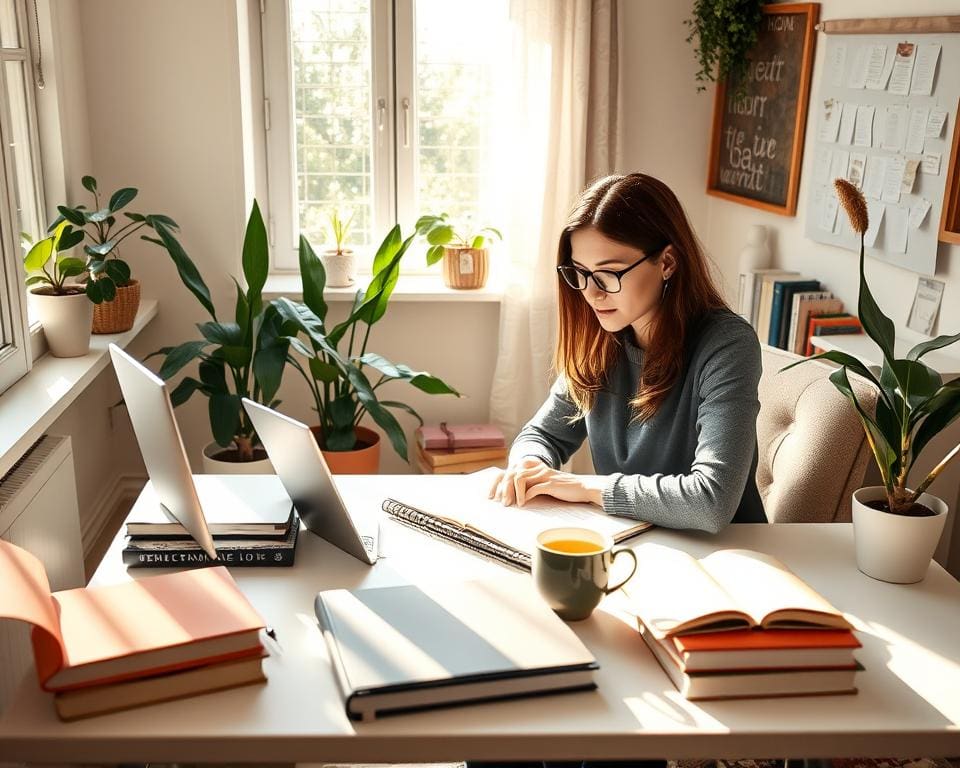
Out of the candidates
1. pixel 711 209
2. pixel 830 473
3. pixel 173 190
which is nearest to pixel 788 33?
pixel 711 209

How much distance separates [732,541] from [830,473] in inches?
14.6

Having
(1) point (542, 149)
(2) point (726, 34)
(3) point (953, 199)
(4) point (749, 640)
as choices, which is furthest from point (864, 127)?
(4) point (749, 640)

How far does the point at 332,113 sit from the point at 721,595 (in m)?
2.82

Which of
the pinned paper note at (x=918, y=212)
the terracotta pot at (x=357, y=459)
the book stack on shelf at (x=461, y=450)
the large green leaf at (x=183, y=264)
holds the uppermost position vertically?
the pinned paper note at (x=918, y=212)

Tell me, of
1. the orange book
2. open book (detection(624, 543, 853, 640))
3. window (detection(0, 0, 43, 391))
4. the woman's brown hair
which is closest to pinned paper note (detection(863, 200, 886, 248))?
the woman's brown hair

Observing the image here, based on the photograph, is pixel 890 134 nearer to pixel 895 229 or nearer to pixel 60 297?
pixel 895 229

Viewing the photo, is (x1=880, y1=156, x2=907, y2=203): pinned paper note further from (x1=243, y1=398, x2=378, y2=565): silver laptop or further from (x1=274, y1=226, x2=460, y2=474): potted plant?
(x1=243, y1=398, x2=378, y2=565): silver laptop

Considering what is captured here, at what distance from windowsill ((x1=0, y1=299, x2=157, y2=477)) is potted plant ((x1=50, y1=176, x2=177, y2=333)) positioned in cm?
6

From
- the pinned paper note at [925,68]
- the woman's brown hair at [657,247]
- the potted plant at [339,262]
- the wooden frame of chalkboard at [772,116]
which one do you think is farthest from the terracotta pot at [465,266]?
the woman's brown hair at [657,247]

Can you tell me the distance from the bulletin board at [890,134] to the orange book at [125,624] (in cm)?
193

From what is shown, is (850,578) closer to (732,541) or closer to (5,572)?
(732,541)

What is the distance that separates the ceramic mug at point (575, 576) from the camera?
4.33 ft

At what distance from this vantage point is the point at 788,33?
308 centimetres

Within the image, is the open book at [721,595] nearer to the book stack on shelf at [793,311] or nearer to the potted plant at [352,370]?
the book stack on shelf at [793,311]
